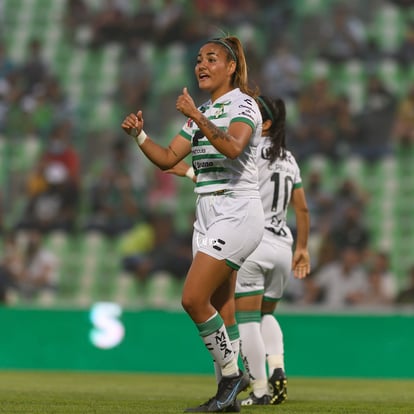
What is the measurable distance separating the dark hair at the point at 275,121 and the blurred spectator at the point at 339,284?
224 inches

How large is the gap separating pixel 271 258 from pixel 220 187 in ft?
4.93

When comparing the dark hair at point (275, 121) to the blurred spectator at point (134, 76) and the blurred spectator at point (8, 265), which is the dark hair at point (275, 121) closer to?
the blurred spectator at point (8, 265)

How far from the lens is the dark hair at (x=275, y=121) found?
6949 mm

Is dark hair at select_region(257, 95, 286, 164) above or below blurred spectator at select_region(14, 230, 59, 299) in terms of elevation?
above

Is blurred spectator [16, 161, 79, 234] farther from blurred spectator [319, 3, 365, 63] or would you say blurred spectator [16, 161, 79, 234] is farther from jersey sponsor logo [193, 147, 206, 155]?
jersey sponsor logo [193, 147, 206, 155]

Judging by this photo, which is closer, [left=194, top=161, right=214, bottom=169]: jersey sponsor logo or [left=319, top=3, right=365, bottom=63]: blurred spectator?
[left=194, top=161, right=214, bottom=169]: jersey sponsor logo

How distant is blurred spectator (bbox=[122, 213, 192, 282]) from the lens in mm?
13539

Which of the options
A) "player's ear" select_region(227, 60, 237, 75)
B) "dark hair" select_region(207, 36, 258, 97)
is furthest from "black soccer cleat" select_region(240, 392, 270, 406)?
"player's ear" select_region(227, 60, 237, 75)

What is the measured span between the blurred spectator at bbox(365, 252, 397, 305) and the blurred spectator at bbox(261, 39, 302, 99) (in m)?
3.28

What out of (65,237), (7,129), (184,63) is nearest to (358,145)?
(184,63)

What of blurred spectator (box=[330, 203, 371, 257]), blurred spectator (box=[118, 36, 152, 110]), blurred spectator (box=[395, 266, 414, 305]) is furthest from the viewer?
blurred spectator (box=[118, 36, 152, 110])

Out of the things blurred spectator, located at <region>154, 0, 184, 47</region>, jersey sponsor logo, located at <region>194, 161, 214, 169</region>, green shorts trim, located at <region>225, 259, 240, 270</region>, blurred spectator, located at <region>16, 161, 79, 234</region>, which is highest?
blurred spectator, located at <region>154, 0, 184, 47</region>

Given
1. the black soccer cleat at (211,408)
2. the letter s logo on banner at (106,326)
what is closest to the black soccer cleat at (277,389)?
the black soccer cleat at (211,408)

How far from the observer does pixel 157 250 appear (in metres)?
13.7
